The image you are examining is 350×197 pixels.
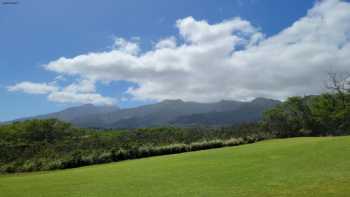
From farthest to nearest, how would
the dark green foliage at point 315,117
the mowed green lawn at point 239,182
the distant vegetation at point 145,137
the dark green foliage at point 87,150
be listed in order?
1. the dark green foliage at point 315,117
2. the distant vegetation at point 145,137
3. the dark green foliage at point 87,150
4. the mowed green lawn at point 239,182

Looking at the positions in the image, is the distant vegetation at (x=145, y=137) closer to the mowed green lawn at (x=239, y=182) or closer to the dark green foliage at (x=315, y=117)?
the dark green foliage at (x=315, y=117)

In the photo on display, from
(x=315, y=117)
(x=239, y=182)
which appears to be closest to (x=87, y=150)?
(x=239, y=182)

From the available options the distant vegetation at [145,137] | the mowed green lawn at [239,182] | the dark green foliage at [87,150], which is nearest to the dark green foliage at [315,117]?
the distant vegetation at [145,137]

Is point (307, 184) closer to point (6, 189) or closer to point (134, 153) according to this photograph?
point (6, 189)

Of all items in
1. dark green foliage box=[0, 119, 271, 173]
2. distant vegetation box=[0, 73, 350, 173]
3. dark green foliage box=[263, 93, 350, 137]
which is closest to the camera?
dark green foliage box=[0, 119, 271, 173]

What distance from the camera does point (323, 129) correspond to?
5172 cm

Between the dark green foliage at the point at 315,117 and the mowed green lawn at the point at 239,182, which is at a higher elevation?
the dark green foliage at the point at 315,117

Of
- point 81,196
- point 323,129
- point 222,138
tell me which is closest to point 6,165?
point 81,196

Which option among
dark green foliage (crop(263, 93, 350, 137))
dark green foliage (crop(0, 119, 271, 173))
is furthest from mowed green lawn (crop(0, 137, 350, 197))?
dark green foliage (crop(263, 93, 350, 137))

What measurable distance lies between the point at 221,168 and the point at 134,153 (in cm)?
1601

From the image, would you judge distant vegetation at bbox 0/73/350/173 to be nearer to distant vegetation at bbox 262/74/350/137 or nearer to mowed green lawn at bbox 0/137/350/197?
distant vegetation at bbox 262/74/350/137

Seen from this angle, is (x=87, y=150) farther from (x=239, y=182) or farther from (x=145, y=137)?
(x=239, y=182)

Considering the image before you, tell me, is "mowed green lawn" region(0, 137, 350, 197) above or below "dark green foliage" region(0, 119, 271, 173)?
below

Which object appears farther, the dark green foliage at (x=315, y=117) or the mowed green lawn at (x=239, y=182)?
Answer: the dark green foliage at (x=315, y=117)
